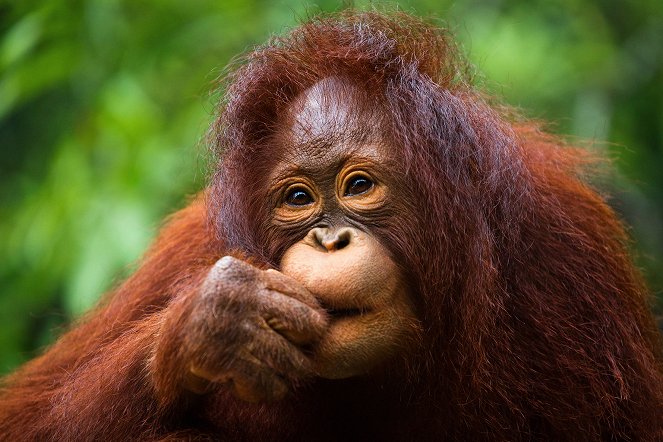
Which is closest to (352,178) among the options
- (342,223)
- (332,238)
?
(342,223)

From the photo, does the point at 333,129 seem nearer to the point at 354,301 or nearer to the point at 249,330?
the point at 354,301

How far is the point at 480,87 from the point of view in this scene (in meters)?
3.51

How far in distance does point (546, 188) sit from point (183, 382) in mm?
1460

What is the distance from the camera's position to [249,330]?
232 centimetres

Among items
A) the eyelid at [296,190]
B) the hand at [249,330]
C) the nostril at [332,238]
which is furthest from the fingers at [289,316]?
the eyelid at [296,190]

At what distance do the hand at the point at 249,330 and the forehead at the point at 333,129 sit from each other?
0.50m

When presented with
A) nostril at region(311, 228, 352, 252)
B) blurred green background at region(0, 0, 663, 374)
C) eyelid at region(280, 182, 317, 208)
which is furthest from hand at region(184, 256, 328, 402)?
blurred green background at region(0, 0, 663, 374)

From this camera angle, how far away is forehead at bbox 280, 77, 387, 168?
2.71 m

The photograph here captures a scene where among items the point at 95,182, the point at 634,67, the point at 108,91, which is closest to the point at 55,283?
the point at 95,182

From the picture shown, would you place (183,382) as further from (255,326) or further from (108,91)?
(108,91)

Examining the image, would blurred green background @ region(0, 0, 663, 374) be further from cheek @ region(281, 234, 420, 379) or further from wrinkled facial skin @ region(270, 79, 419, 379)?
cheek @ region(281, 234, 420, 379)

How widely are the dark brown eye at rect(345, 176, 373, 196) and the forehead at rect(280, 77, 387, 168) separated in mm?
68

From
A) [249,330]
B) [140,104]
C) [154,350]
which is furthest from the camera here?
[140,104]

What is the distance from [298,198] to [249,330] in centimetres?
56
